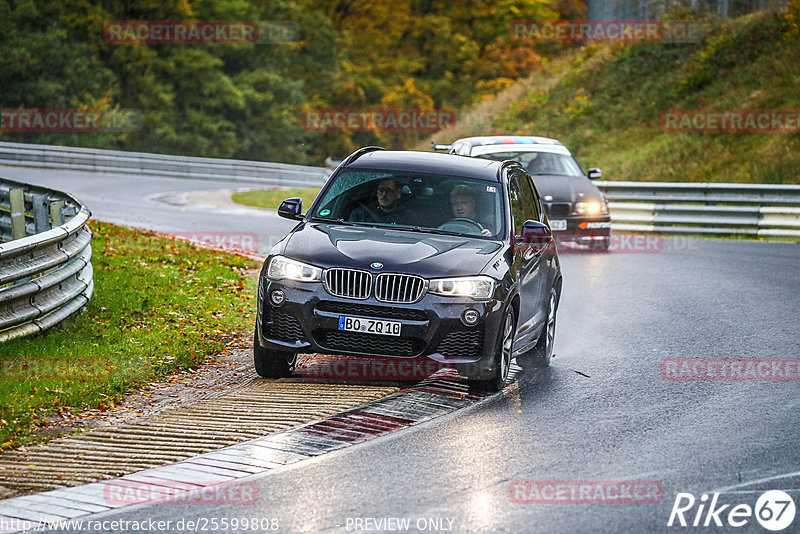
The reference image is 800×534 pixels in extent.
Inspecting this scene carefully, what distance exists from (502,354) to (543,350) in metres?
1.86

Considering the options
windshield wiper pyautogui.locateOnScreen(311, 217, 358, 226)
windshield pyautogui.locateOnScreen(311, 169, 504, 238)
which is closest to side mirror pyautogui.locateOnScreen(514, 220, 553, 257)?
windshield pyautogui.locateOnScreen(311, 169, 504, 238)

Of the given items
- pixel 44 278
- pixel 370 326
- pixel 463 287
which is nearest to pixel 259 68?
pixel 44 278

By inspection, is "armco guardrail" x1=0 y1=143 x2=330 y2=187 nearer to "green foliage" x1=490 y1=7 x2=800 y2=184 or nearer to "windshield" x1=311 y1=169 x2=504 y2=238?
"green foliage" x1=490 y1=7 x2=800 y2=184

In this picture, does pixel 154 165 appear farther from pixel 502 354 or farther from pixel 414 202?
pixel 502 354

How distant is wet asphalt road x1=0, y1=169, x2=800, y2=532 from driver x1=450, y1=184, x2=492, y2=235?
1.52 m

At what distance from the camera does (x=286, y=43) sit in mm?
64438

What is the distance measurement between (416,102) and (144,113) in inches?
627

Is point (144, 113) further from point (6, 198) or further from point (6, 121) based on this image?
point (6, 198)

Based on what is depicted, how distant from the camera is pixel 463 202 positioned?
10156 millimetres

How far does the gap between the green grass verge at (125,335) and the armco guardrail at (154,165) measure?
22123 mm

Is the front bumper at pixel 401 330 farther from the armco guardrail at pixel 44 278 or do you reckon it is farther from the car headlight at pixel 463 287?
the armco guardrail at pixel 44 278

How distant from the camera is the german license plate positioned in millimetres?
8734

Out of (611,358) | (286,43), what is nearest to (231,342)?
(611,358)

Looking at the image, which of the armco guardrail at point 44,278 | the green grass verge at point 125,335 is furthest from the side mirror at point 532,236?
the armco guardrail at point 44,278
